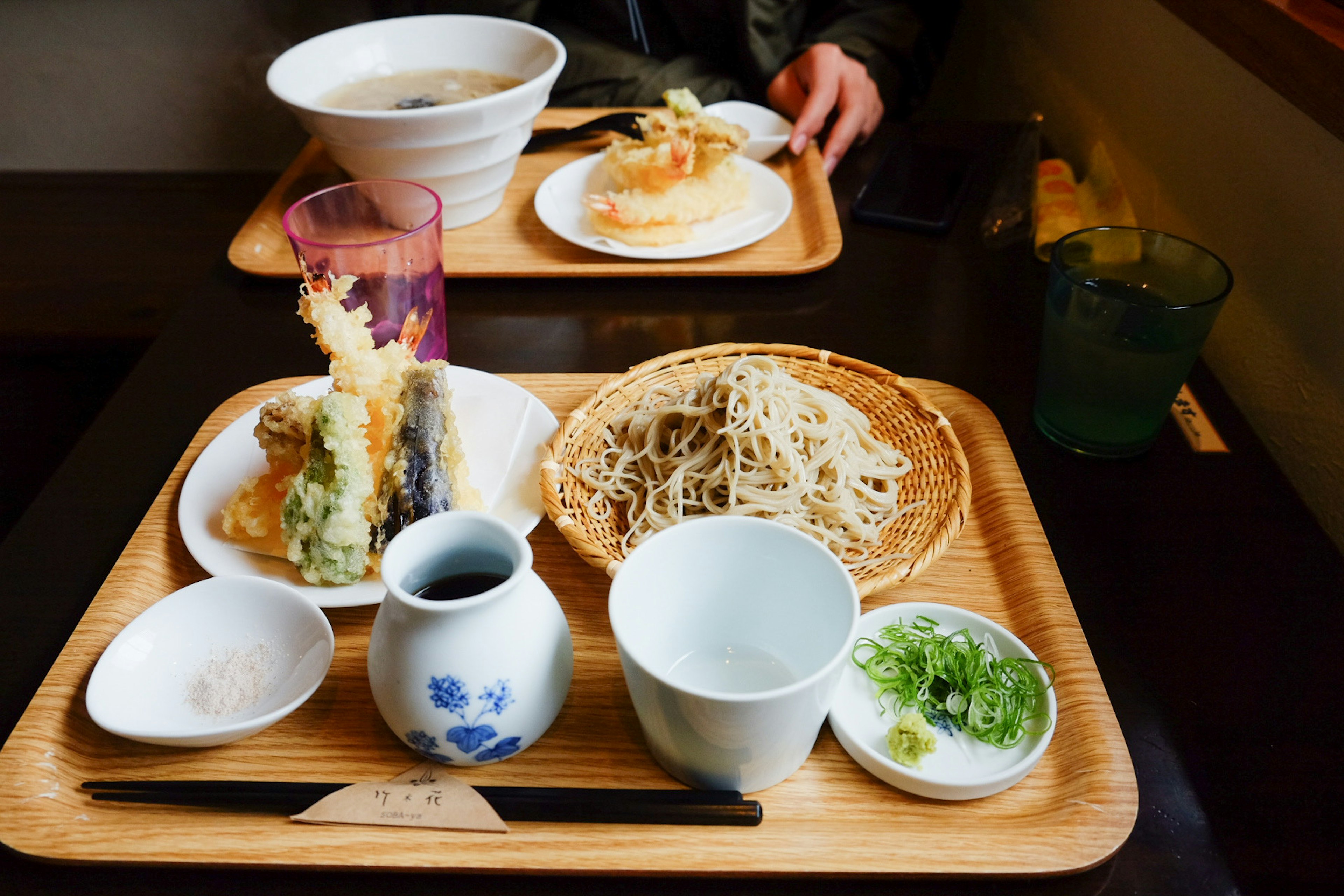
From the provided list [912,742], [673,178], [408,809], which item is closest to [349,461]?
[408,809]

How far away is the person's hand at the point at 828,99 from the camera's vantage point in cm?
218

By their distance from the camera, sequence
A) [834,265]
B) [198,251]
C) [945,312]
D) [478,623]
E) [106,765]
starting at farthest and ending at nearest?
[198,251] < [834,265] < [945,312] < [106,765] < [478,623]

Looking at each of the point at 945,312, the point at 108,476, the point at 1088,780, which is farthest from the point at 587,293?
the point at 1088,780

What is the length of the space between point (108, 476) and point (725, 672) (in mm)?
1023

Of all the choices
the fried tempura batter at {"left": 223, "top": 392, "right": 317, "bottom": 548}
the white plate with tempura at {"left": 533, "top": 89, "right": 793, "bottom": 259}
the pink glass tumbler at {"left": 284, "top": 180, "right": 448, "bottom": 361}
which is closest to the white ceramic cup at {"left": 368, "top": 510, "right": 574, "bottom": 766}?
the fried tempura batter at {"left": 223, "top": 392, "right": 317, "bottom": 548}

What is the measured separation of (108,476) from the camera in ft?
4.37

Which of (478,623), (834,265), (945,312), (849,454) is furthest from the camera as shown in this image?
(834,265)

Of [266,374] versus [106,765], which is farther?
[266,374]

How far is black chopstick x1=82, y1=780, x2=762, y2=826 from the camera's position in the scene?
0.84 meters

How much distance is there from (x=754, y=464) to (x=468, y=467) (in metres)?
0.42

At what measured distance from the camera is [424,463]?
43.2 inches

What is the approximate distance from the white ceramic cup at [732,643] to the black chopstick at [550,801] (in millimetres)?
33

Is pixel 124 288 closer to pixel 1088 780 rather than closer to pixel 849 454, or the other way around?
pixel 849 454

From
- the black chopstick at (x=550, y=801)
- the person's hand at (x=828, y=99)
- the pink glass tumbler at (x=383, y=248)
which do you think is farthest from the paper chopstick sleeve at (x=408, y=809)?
the person's hand at (x=828, y=99)
